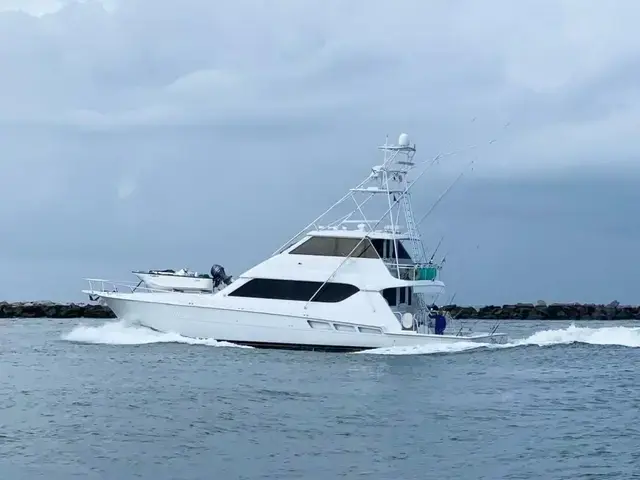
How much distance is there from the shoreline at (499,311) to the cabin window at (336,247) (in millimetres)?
21195

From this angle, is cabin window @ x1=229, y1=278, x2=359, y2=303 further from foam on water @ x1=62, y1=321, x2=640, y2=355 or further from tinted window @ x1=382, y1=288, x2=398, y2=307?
foam on water @ x1=62, y1=321, x2=640, y2=355

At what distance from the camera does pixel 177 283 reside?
1040 inches

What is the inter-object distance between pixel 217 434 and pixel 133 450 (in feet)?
5.22

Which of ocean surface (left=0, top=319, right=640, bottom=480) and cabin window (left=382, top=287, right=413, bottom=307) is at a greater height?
cabin window (left=382, top=287, right=413, bottom=307)

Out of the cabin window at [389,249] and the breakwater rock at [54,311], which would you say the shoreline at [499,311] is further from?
the cabin window at [389,249]

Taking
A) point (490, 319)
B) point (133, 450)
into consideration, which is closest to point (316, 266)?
point (133, 450)

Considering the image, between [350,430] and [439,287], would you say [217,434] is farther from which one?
[439,287]

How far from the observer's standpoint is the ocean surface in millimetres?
14281

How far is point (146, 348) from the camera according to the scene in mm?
25625

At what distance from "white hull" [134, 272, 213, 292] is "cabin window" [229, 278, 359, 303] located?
118cm

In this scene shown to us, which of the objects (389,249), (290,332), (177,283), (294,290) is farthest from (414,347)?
(177,283)

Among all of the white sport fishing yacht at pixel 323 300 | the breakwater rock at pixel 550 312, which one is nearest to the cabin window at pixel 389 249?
the white sport fishing yacht at pixel 323 300

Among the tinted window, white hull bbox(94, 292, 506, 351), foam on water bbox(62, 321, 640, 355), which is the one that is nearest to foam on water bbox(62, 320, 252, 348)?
foam on water bbox(62, 321, 640, 355)

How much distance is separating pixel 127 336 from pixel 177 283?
6.87 ft
